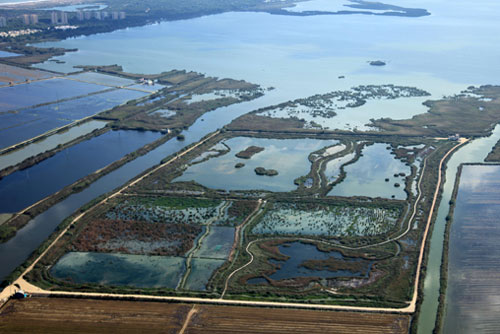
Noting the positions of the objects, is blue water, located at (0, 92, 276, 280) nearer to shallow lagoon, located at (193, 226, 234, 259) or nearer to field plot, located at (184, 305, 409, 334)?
shallow lagoon, located at (193, 226, 234, 259)

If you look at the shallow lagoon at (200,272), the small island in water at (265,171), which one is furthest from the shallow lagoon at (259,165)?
the shallow lagoon at (200,272)

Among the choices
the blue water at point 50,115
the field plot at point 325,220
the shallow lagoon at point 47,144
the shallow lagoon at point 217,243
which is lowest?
the shallow lagoon at point 217,243

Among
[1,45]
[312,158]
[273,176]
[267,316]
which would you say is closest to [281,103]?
[312,158]

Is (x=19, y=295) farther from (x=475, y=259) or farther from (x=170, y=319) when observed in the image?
(x=475, y=259)

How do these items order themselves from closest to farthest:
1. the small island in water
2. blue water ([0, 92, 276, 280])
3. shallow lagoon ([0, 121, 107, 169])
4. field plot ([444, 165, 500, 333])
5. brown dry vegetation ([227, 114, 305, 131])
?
1. field plot ([444, 165, 500, 333])
2. blue water ([0, 92, 276, 280])
3. the small island in water
4. shallow lagoon ([0, 121, 107, 169])
5. brown dry vegetation ([227, 114, 305, 131])

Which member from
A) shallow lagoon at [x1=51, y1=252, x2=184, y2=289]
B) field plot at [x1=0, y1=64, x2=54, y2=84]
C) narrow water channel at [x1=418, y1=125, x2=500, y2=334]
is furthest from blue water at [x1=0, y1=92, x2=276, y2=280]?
field plot at [x1=0, y1=64, x2=54, y2=84]

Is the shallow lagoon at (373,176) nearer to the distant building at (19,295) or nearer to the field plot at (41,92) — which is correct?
the distant building at (19,295)

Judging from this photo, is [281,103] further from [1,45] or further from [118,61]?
[1,45]
